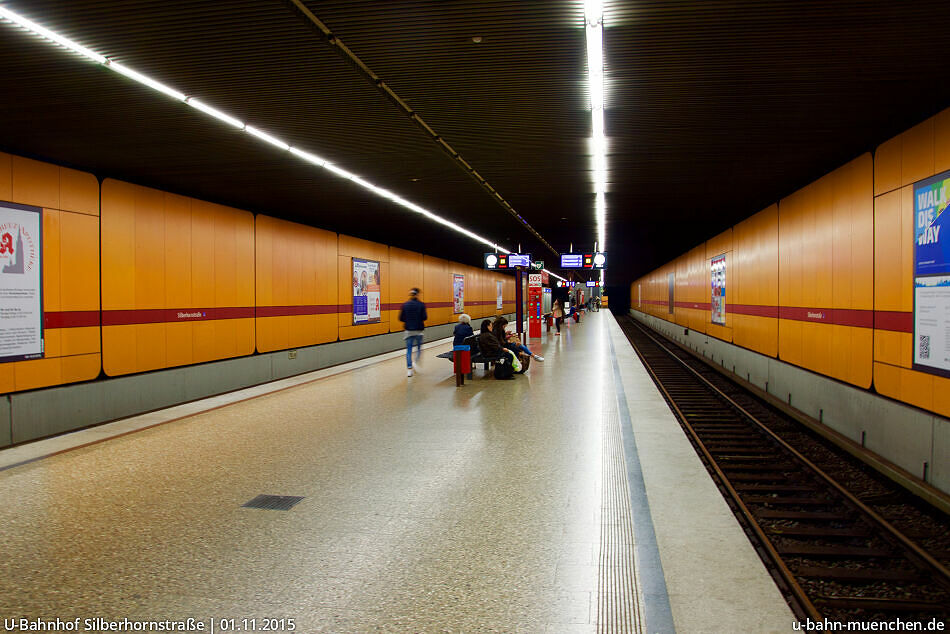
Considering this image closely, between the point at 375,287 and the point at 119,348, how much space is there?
8.22 meters

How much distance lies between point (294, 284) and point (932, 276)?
10365mm

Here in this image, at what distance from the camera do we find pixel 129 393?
7453mm

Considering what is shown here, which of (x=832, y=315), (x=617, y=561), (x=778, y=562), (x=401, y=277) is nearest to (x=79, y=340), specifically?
(x=617, y=561)

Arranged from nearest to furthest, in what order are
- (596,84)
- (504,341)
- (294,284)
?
(596,84) → (294,284) → (504,341)

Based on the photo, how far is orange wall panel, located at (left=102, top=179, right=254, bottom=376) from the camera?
289 inches

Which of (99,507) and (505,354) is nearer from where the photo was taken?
(99,507)

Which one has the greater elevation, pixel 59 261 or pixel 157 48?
pixel 157 48

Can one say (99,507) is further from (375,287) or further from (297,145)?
(375,287)

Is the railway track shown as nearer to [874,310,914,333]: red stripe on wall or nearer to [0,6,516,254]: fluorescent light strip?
[874,310,914,333]: red stripe on wall

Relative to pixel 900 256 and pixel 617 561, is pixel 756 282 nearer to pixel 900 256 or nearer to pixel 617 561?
pixel 900 256

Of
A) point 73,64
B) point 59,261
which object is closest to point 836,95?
point 73,64

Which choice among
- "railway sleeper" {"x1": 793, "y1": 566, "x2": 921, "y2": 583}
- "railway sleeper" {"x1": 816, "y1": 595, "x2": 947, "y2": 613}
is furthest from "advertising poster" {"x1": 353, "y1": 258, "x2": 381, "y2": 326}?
"railway sleeper" {"x1": 816, "y1": 595, "x2": 947, "y2": 613}

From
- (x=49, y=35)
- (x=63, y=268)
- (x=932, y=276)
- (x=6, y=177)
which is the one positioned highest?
(x=49, y=35)

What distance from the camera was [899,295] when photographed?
5.50 meters
